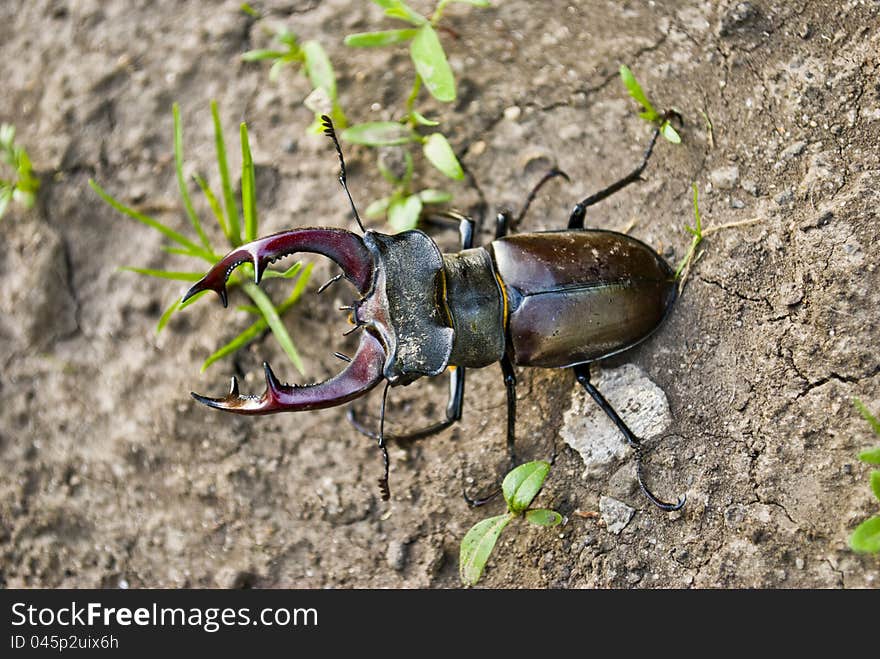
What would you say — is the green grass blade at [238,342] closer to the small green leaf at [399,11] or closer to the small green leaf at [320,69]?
the small green leaf at [320,69]

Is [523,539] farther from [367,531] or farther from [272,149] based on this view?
[272,149]

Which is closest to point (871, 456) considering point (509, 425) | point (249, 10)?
point (509, 425)

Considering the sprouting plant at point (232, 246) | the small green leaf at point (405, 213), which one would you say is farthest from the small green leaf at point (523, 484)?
the small green leaf at point (405, 213)

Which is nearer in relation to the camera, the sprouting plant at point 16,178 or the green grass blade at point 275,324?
the green grass blade at point 275,324

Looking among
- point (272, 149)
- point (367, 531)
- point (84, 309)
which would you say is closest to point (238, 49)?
point (272, 149)

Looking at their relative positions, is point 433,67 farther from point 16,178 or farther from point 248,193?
point 16,178
